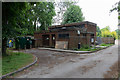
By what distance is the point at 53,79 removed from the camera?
14.3 ft

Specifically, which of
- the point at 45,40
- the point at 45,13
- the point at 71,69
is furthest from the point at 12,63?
the point at 45,13

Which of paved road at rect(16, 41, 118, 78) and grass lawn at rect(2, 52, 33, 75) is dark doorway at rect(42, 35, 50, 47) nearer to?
grass lawn at rect(2, 52, 33, 75)

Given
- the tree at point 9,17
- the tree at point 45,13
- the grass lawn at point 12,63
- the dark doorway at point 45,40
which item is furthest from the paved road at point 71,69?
the tree at point 45,13

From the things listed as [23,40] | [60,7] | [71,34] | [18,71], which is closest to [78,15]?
[60,7]

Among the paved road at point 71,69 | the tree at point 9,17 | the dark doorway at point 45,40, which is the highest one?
the tree at point 9,17

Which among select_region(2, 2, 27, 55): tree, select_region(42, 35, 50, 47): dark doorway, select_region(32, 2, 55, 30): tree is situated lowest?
select_region(42, 35, 50, 47): dark doorway

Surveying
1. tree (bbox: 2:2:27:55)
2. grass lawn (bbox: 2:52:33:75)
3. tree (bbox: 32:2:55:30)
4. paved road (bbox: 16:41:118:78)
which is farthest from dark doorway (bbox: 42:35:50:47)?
paved road (bbox: 16:41:118:78)

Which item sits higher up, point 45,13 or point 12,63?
point 45,13

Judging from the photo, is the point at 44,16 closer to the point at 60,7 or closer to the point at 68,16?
the point at 68,16

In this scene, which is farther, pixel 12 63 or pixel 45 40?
pixel 45 40

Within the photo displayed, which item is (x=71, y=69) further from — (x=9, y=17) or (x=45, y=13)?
(x=45, y=13)

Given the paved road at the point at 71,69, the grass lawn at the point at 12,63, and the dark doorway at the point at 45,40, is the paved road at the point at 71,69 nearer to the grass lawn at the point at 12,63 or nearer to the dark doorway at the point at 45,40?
the grass lawn at the point at 12,63

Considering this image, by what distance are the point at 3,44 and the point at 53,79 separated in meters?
7.26

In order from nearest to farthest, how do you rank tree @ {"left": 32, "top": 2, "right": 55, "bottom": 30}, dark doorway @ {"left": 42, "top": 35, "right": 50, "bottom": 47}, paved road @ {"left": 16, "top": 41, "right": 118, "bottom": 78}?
paved road @ {"left": 16, "top": 41, "right": 118, "bottom": 78}
dark doorway @ {"left": 42, "top": 35, "right": 50, "bottom": 47}
tree @ {"left": 32, "top": 2, "right": 55, "bottom": 30}
